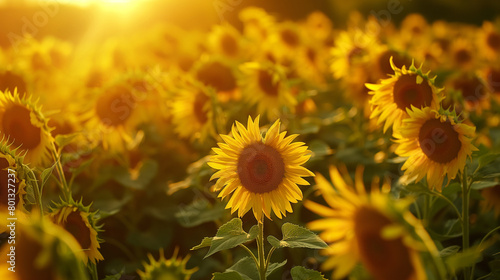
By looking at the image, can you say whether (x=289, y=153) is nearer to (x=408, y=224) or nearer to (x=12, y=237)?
(x=408, y=224)

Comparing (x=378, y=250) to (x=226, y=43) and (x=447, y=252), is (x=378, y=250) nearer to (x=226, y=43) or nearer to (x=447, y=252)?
(x=447, y=252)

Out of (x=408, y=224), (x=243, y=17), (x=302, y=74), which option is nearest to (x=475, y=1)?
(x=243, y=17)

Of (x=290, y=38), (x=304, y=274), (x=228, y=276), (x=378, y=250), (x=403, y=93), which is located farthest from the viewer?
(x=290, y=38)

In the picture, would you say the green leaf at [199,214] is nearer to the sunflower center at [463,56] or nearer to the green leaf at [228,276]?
the green leaf at [228,276]

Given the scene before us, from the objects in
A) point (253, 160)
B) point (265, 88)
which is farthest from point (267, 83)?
point (253, 160)

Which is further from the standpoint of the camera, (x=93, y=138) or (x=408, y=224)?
(x=93, y=138)

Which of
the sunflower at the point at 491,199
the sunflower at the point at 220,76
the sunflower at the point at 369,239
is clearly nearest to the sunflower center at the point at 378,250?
the sunflower at the point at 369,239

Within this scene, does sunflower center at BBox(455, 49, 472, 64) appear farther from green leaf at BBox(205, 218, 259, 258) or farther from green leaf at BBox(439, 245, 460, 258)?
green leaf at BBox(205, 218, 259, 258)

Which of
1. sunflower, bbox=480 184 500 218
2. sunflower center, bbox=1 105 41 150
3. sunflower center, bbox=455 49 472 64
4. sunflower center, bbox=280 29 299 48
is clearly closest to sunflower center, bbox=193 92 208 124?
sunflower center, bbox=1 105 41 150
